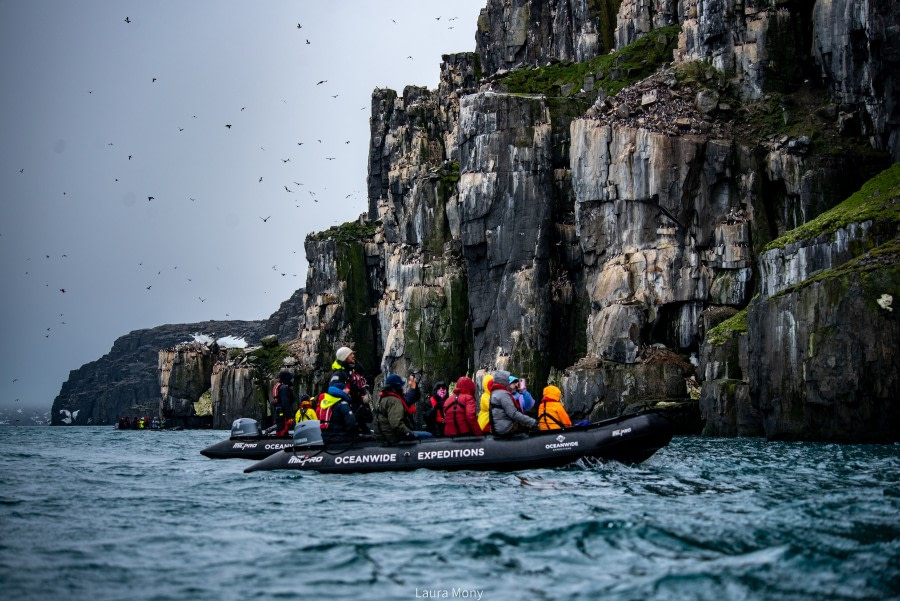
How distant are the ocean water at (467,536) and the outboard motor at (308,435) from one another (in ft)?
8.42

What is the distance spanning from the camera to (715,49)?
7012 centimetres

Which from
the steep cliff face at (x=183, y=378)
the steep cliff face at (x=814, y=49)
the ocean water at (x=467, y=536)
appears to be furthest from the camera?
the steep cliff face at (x=183, y=378)

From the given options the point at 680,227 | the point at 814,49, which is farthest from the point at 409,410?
the point at 814,49

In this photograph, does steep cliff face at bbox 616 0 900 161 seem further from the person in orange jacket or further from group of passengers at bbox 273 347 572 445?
the person in orange jacket

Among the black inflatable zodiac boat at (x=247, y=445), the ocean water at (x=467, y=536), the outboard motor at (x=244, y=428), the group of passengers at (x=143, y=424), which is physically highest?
the outboard motor at (x=244, y=428)

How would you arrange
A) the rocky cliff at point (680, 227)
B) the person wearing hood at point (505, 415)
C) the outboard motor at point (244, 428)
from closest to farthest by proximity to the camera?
1. the person wearing hood at point (505, 415)
2. the outboard motor at point (244, 428)
3. the rocky cliff at point (680, 227)

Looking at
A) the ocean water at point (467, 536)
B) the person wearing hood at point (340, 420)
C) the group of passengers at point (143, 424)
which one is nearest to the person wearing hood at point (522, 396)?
the ocean water at point (467, 536)

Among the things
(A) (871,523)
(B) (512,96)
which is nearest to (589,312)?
(B) (512,96)

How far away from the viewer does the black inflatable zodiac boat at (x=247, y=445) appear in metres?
32.5

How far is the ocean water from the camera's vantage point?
11.0m

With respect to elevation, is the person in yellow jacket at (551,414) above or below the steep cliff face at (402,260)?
below

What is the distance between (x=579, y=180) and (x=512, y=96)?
1418 centimetres

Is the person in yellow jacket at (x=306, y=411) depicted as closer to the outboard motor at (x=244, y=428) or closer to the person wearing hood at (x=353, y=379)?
the person wearing hood at (x=353, y=379)

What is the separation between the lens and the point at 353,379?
25641 millimetres
